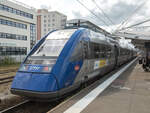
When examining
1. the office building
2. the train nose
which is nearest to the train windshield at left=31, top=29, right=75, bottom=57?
the train nose

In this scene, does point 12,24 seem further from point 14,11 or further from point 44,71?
point 44,71

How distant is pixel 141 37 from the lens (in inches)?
585

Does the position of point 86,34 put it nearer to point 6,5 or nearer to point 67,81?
point 67,81

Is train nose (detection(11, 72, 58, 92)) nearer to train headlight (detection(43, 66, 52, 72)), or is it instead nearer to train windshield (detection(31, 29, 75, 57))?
train headlight (detection(43, 66, 52, 72))

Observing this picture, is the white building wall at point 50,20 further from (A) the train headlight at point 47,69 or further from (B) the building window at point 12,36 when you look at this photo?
(A) the train headlight at point 47,69

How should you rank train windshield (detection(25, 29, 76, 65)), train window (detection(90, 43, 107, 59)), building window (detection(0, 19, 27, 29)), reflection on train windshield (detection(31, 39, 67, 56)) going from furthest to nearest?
building window (detection(0, 19, 27, 29)), train window (detection(90, 43, 107, 59)), reflection on train windshield (detection(31, 39, 67, 56)), train windshield (detection(25, 29, 76, 65))

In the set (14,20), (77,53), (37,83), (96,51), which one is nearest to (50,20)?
(14,20)

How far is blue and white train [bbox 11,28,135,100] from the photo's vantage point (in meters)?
4.73

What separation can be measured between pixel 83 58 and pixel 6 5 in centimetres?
2823

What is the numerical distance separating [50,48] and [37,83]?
174 centimetres

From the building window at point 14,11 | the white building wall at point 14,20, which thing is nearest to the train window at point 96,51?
the white building wall at point 14,20

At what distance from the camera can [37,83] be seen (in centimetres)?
471

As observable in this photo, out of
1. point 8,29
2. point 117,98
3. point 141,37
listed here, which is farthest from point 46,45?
point 8,29

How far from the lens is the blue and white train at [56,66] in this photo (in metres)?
4.73
